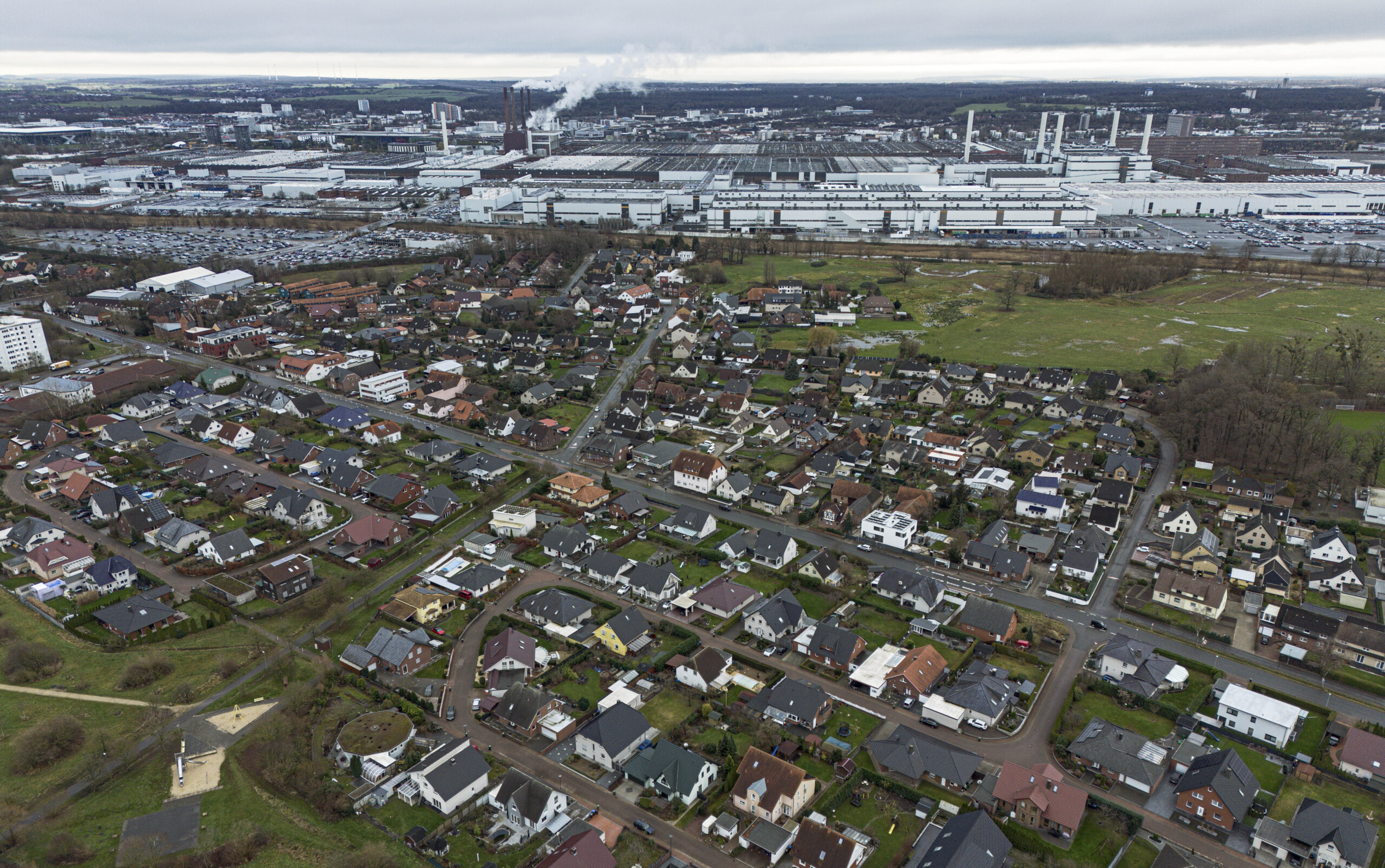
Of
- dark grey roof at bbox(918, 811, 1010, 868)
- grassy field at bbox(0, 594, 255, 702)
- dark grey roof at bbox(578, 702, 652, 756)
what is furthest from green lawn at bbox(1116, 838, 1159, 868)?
grassy field at bbox(0, 594, 255, 702)

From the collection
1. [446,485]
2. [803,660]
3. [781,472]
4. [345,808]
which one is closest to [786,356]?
[781,472]

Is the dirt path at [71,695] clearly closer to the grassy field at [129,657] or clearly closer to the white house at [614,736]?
the grassy field at [129,657]

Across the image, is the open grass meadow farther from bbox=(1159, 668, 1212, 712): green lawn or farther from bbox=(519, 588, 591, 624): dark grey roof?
bbox=(519, 588, 591, 624): dark grey roof

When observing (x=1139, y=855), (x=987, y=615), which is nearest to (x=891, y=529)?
(x=987, y=615)

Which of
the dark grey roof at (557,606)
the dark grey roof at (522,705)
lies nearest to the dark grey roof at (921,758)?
the dark grey roof at (522,705)

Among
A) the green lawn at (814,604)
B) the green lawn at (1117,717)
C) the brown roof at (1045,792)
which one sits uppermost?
the brown roof at (1045,792)

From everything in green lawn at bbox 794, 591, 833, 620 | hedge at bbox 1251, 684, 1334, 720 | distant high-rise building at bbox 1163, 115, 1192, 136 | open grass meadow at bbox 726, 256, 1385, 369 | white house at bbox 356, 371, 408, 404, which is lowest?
hedge at bbox 1251, 684, 1334, 720
